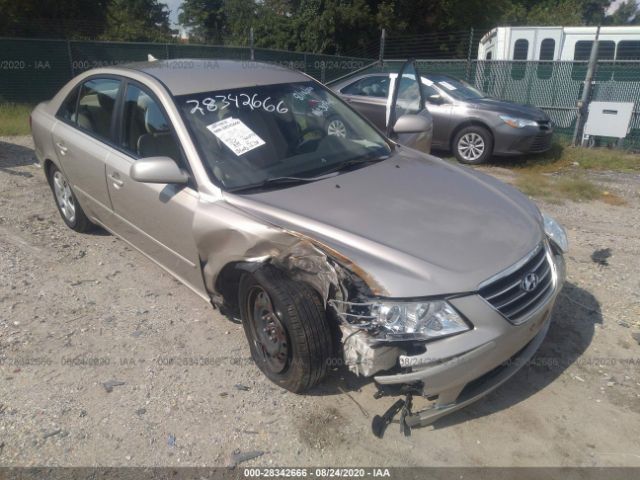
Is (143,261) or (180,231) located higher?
(180,231)

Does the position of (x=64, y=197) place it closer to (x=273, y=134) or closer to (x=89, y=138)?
(x=89, y=138)

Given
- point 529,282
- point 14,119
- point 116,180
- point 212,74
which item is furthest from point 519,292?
point 14,119

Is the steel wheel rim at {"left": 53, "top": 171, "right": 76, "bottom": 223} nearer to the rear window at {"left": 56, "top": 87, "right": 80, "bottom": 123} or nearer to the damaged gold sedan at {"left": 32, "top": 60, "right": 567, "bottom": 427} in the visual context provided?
the rear window at {"left": 56, "top": 87, "right": 80, "bottom": 123}

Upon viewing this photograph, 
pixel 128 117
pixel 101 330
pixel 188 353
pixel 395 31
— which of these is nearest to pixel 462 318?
pixel 188 353

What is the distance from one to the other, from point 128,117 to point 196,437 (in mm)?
2373

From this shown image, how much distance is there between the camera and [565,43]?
1273cm

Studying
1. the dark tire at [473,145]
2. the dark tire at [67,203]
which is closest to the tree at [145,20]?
the dark tire at [473,145]

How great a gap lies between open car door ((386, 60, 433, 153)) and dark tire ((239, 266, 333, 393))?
2.57 m

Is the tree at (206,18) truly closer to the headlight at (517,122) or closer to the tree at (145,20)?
the tree at (145,20)

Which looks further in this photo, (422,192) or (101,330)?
(101,330)

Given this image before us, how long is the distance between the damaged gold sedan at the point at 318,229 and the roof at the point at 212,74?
0.02 m

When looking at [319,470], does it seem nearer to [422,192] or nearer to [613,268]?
[422,192]

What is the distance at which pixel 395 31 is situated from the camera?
26859 mm

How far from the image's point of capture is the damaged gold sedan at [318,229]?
2463 mm
